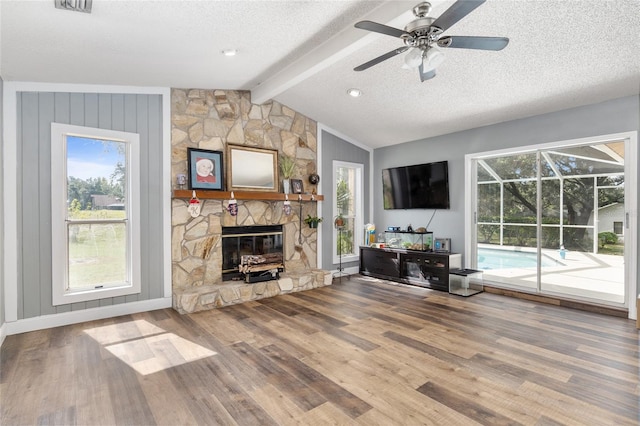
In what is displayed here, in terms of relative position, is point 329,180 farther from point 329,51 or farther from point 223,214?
point 329,51

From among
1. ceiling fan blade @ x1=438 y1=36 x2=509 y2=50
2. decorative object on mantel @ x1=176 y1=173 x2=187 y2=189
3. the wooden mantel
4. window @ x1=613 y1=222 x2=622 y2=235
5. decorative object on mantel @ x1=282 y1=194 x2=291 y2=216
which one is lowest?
window @ x1=613 y1=222 x2=622 y2=235

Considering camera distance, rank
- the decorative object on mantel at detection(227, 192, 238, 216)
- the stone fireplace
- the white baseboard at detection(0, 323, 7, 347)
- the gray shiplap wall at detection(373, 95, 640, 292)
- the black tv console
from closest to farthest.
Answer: the white baseboard at detection(0, 323, 7, 347) < the gray shiplap wall at detection(373, 95, 640, 292) < the stone fireplace < the decorative object on mantel at detection(227, 192, 238, 216) < the black tv console

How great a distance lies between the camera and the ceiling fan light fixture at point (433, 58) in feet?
7.89

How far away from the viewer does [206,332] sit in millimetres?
3391

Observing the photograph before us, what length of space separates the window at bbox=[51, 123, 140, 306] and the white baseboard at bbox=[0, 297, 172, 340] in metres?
0.15

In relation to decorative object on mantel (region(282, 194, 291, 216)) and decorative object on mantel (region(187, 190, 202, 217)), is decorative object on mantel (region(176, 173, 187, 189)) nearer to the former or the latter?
decorative object on mantel (region(187, 190, 202, 217))

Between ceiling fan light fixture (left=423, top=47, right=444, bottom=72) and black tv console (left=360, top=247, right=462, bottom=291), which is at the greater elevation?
ceiling fan light fixture (left=423, top=47, right=444, bottom=72)

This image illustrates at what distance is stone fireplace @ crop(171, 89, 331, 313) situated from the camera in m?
4.37

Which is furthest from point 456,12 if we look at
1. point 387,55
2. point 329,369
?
point 329,369

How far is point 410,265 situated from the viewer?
5.56 metres

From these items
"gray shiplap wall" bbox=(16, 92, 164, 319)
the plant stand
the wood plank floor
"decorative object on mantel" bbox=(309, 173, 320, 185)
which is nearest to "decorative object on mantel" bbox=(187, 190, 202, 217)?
"gray shiplap wall" bbox=(16, 92, 164, 319)

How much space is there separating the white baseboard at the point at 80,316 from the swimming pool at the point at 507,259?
4.66m

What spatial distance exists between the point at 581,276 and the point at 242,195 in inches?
184

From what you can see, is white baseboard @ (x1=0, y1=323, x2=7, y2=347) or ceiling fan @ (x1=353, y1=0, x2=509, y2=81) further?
white baseboard @ (x1=0, y1=323, x2=7, y2=347)
